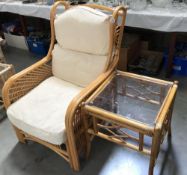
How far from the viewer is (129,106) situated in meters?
1.51

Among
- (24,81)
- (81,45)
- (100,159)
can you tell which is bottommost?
(100,159)

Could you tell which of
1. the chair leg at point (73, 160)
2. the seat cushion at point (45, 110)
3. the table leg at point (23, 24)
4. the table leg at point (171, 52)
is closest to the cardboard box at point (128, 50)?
the table leg at point (171, 52)

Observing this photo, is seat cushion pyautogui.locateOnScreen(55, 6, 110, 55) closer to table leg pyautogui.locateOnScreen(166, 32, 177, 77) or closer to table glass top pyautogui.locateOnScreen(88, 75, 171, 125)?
table glass top pyautogui.locateOnScreen(88, 75, 171, 125)

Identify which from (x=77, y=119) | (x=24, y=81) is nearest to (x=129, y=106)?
(x=77, y=119)

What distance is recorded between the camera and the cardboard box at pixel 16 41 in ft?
10.6

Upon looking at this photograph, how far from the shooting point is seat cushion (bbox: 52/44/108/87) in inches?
59.4

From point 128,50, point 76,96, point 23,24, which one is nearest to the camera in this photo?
point 76,96

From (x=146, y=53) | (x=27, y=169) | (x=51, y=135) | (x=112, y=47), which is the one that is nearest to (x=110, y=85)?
(x=112, y=47)

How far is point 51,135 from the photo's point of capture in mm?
1231

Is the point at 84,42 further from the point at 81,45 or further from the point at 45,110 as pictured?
the point at 45,110

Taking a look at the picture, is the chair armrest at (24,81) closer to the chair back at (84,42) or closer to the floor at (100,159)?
the chair back at (84,42)

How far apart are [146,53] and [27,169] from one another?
76.4 inches

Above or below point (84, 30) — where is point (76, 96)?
below

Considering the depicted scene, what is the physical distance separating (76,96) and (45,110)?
0.30 meters
